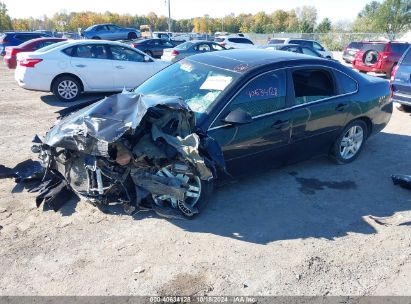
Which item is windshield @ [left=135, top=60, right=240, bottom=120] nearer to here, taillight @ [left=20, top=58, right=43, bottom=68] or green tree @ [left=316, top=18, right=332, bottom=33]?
taillight @ [left=20, top=58, right=43, bottom=68]

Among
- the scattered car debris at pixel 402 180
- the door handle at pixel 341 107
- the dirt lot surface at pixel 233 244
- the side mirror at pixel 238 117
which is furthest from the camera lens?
the door handle at pixel 341 107

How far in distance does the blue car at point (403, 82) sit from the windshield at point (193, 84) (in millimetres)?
5845

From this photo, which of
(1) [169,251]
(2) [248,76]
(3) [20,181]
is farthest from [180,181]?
(3) [20,181]

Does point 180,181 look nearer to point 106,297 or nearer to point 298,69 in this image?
point 106,297

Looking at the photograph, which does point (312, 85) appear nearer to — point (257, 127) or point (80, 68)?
point (257, 127)

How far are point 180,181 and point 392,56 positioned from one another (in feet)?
47.1

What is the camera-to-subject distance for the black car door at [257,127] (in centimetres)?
398

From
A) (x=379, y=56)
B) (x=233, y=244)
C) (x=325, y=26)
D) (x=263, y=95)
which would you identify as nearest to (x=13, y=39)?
(x=379, y=56)

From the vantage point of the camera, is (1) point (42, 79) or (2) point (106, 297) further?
(1) point (42, 79)

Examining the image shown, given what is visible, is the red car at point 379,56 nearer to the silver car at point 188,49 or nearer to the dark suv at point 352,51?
the dark suv at point 352,51

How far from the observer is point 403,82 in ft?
27.3

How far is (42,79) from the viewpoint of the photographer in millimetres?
9117

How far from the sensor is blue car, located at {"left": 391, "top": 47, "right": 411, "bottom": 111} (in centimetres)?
824

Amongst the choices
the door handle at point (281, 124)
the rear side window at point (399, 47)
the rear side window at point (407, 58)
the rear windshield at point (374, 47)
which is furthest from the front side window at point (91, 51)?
the rear side window at point (399, 47)
